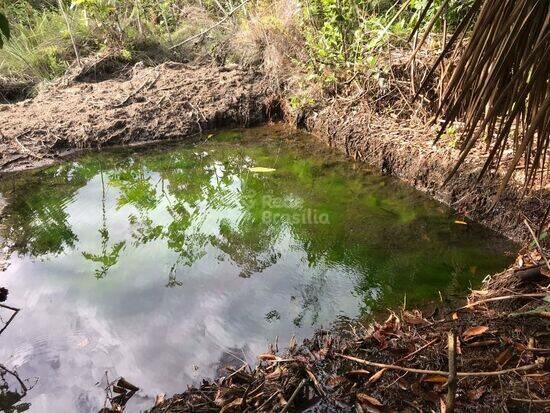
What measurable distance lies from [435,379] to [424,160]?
2.34 m

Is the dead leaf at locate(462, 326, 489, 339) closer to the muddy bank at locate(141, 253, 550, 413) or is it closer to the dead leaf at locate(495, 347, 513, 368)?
the muddy bank at locate(141, 253, 550, 413)

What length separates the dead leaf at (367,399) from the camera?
5.55 feet

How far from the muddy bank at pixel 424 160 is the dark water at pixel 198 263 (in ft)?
0.45

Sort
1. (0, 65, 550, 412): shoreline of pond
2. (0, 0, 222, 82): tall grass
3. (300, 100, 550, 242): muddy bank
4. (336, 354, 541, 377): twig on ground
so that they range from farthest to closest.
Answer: (0, 0, 222, 82): tall grass
(300, 100, 550, 242): muddy bank
(0, 65, 550, 412): shoreline of pond
(336, 354, 541, 377): twig on ground

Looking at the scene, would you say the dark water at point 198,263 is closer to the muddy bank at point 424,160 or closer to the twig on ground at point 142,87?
the muddy bank at point 424,160

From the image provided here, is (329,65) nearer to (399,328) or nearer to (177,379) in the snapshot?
(399,328)

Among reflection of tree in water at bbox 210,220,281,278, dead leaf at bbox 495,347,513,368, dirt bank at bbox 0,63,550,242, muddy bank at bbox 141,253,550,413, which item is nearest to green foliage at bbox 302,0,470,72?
dirt bank at bbox 0,63,550,242

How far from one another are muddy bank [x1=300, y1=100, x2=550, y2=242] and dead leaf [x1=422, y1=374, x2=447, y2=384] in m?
1.23

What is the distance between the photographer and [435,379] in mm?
1698

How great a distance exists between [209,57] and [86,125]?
2.60 m

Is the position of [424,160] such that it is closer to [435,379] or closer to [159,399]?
[435,379]

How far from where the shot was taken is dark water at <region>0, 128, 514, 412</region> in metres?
2.31

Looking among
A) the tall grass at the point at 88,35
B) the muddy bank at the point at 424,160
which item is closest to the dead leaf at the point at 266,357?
the muddy bank at the point at 424,160

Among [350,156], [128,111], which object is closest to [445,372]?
[350,156]
